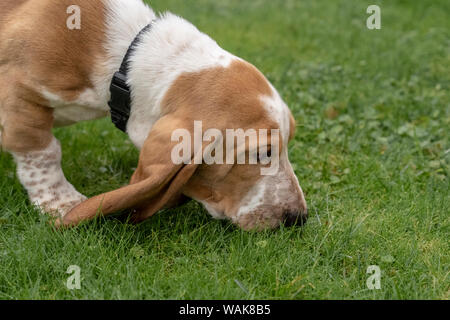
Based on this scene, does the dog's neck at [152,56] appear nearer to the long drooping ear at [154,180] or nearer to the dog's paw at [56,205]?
the long drooping ear at [154,180]

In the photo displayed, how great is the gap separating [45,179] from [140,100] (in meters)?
0.90

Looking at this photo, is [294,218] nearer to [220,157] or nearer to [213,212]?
[213,212]

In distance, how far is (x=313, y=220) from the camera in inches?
157

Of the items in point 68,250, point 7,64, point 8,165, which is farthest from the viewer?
point 8,165

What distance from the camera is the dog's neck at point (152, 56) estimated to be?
11.6 feet

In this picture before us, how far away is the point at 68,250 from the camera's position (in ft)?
11.3

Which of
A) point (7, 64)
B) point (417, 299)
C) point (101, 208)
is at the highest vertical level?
point (7, 64)

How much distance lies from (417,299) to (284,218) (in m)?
0.89

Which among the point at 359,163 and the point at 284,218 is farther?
the point at 359,163

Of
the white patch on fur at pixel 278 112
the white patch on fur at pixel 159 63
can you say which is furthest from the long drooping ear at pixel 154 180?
the white patch on fur at pixel 278 112

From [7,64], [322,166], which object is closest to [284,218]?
[322,166]

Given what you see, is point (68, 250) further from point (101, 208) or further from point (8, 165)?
point (8, 165)
